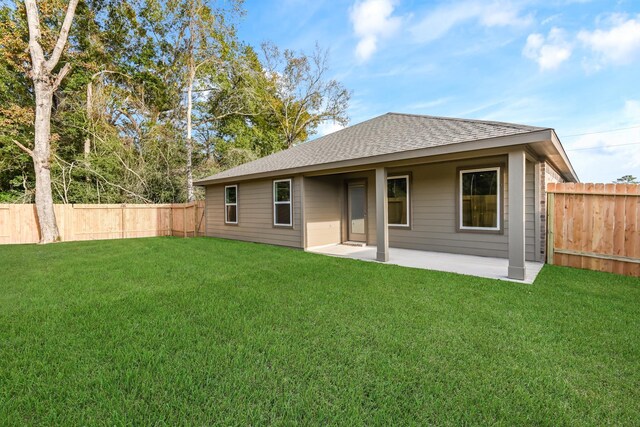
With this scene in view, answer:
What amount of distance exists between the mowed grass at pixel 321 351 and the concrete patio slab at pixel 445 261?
650 mm

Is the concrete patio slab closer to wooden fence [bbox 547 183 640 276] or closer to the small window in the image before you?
wooden fence [bbox 547 183 640 276]

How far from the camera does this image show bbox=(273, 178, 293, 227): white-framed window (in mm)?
8711

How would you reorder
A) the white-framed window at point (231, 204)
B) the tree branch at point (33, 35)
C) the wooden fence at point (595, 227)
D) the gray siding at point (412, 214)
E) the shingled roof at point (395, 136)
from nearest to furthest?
the wooden fence at point (595, 227), the shingled roof at point (395, 136), the gray siding at point (412, 214), the tree branch at point (33, 35), the white-framed window at point (231, 204)

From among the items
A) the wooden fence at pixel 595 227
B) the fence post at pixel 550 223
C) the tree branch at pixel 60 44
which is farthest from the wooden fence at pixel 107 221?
the wooden fence at pixel 595 227

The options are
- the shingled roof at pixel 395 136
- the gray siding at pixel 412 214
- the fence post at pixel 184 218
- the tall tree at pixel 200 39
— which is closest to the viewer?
the shingled roof at pixel 395 136

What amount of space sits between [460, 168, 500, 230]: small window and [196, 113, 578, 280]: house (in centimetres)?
2

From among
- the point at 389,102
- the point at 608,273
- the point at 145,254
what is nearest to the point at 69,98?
the point at 145,254

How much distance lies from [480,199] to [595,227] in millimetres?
1990

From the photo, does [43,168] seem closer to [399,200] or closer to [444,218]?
[399,200]

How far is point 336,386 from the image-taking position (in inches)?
82.0

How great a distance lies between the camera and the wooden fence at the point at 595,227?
5.05 metres

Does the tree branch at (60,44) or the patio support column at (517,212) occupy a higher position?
the tree branch at (60,44)

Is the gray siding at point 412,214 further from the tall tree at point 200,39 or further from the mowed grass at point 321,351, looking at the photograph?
the tall tree at point 200,39

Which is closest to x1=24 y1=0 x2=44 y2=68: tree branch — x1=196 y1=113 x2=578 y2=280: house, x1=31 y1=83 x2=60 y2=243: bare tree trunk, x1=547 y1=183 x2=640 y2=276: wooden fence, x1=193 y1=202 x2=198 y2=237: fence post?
x1=31 y1=83 x2=60 y2=243: bare tree trunk
